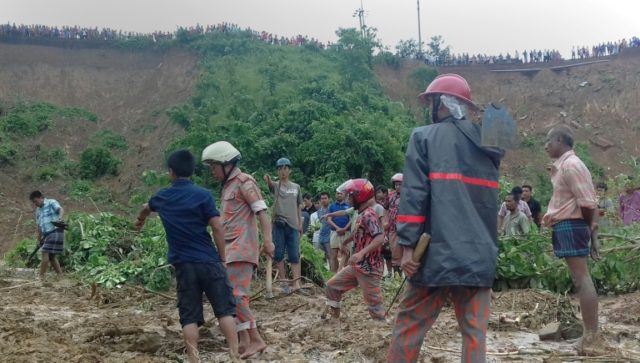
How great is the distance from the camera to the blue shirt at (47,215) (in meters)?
9.98

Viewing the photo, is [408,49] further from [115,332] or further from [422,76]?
[115,332]

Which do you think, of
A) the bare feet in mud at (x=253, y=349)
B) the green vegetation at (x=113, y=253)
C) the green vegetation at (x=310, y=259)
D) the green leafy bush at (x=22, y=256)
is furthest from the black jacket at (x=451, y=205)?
the green leafy bush at (x=22, y=256)

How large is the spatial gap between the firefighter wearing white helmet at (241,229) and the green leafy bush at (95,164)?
2433 centimetres

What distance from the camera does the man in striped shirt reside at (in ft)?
15.6

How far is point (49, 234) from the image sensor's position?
32.5 feet

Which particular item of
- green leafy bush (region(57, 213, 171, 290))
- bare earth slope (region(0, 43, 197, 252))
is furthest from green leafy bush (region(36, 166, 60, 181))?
green leafy bush (region(57, 213, 171, 290))

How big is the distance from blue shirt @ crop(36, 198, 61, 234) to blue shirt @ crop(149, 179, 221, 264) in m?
6.38

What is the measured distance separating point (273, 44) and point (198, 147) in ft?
65.2

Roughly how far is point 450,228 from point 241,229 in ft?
6.97

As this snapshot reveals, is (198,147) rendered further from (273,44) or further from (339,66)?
(273,44)

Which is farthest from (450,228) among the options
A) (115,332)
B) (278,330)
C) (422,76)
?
(422,76)

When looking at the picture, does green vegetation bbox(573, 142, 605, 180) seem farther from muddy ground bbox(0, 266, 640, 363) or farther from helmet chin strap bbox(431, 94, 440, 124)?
helmet chin strap bbox(431, 94, 440, 124)

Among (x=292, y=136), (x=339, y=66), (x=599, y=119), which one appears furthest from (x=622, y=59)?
(x=292, y=136)

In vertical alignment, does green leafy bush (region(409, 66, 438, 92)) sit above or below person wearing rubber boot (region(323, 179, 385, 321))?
above
